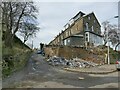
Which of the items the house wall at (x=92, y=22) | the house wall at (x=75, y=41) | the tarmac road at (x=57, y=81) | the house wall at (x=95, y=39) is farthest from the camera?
the house wall at (x=92, y=22)

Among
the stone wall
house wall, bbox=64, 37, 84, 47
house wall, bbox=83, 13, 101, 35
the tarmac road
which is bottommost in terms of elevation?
the tarmac road

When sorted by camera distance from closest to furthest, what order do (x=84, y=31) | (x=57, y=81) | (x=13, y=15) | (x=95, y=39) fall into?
(x=57, y=81) → (x=13, y=15) → (x=84, y=31) → (x=95, y=39)

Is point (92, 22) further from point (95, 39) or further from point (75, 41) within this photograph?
point (75, 41)

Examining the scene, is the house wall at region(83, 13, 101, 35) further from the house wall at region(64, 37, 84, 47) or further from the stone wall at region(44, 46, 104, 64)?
the stone wall at region(44, 46, 104, 64)

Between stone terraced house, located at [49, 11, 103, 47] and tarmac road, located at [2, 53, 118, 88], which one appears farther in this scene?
stone terraced house, located at [49, 11, 103, 47]

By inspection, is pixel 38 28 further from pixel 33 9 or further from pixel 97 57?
pixel 97 57

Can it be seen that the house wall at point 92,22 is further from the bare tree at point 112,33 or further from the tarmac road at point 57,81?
the tarmac road at point 57,81

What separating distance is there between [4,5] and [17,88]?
20.7 metres

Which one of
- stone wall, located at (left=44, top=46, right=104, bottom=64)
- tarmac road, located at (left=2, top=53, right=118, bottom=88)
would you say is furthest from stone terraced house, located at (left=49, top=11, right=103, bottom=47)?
tarmac road, located at (left=2, top=53, right=118, bottom=88)

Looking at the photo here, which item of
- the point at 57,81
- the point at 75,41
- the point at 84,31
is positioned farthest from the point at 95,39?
the point at 57,81

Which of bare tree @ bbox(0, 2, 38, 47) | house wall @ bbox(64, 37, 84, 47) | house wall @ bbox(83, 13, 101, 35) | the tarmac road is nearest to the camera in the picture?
the tarmac road

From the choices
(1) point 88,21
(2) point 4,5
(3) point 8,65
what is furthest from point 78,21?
(3) point 8,65

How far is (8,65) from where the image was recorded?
18.7 meters

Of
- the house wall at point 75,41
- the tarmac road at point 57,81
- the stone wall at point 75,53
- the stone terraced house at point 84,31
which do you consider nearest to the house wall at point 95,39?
the stone terraced house at point 84,31
